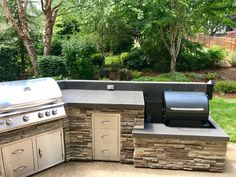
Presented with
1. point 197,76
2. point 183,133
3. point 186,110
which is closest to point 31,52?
point 186,110

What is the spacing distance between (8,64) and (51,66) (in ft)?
3.80

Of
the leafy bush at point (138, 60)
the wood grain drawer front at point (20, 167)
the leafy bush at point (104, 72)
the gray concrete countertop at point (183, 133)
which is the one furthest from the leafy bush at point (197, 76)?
the wood grain drawer front at point (20, 167)

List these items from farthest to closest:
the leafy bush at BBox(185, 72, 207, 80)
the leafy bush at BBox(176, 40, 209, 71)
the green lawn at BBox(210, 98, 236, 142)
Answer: the leafy bush at BBox(176, 40, 209, 71) < the leafy bush at BBox(185, 72, 207, 80) < the green lawn at BBox(210, 98, 236, 142)

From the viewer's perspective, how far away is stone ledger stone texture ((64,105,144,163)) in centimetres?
320

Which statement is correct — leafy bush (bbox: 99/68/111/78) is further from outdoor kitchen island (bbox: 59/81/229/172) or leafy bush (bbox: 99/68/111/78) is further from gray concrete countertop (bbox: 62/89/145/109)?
outdoor kitchen island (bbox: 59/81/229/172)

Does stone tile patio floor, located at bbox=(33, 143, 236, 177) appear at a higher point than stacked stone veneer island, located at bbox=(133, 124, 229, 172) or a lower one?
lower

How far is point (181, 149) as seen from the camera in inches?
123

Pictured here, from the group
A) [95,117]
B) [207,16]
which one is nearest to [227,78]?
[207,16]

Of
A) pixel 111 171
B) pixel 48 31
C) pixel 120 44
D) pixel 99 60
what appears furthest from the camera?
pixel 120 44

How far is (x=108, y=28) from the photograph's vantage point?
365 inches

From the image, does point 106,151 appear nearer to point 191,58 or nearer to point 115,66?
point 115,66

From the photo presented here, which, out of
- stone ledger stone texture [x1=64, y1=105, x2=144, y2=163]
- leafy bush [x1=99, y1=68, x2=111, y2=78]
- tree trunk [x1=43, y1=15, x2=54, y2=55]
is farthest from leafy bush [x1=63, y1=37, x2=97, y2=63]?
stone ledger stone texture [x1=64, y1=105, x2=144, y2=163]

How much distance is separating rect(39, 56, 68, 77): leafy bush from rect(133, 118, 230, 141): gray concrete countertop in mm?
4089

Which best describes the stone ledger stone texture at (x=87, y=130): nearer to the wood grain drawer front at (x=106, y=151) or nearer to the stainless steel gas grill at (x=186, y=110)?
the wood grain drawer front at (x=106, y=151)
